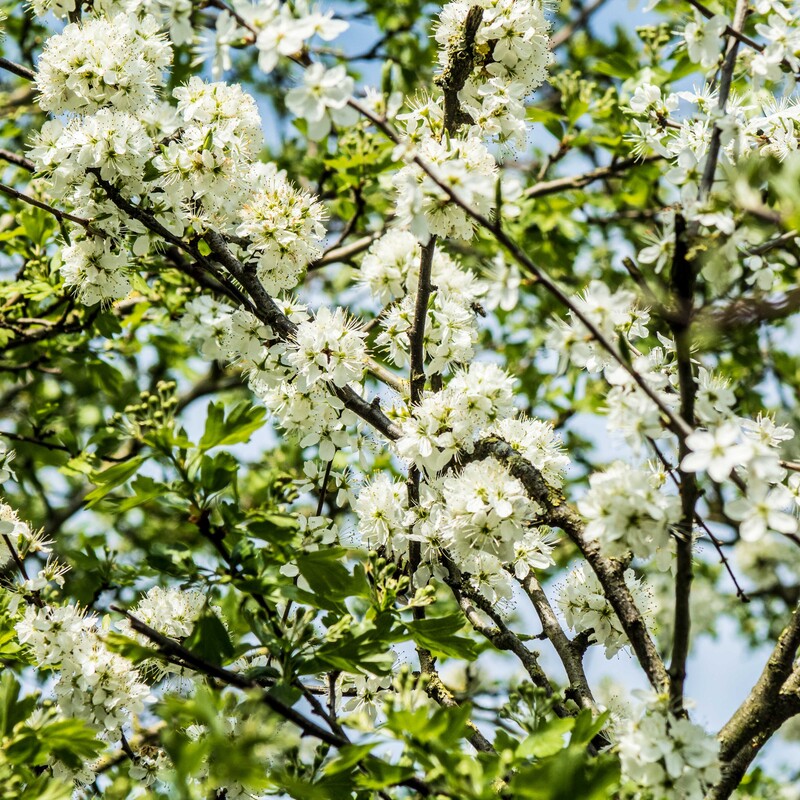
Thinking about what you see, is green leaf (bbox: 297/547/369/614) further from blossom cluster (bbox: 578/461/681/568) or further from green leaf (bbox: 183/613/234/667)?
blossom cluster (bbox: 578/461/681/568)

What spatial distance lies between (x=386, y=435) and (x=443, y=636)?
68 cm

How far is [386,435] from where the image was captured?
8.96 feet

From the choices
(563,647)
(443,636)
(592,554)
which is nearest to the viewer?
(443,636)

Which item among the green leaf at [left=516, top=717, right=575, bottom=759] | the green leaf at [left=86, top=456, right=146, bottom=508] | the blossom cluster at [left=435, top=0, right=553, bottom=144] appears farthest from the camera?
the blossom cluster at [left=435, top=0, right=553, bottom=144]

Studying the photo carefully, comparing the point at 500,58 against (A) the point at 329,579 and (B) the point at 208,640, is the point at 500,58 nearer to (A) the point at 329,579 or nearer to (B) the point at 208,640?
(A) the point at 329,579

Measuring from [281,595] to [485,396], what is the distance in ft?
2.65

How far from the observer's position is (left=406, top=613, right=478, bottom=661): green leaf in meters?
2.27

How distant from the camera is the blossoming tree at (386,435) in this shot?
6.12 feet

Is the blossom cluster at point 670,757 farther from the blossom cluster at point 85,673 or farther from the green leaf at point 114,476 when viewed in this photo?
the blossom cluster at point 85,673

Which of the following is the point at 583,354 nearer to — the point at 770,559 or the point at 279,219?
the point at 279,219

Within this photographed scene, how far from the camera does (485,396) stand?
2.54 m

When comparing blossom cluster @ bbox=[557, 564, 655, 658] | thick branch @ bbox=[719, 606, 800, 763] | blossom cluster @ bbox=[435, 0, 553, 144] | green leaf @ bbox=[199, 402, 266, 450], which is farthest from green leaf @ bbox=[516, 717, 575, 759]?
blossom cluster @ bbox=[435, 0, 553, 144]

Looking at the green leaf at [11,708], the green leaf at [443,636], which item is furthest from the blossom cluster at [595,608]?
the green leaf at [11,708]

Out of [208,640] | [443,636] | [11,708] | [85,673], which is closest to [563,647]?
[443,636]
